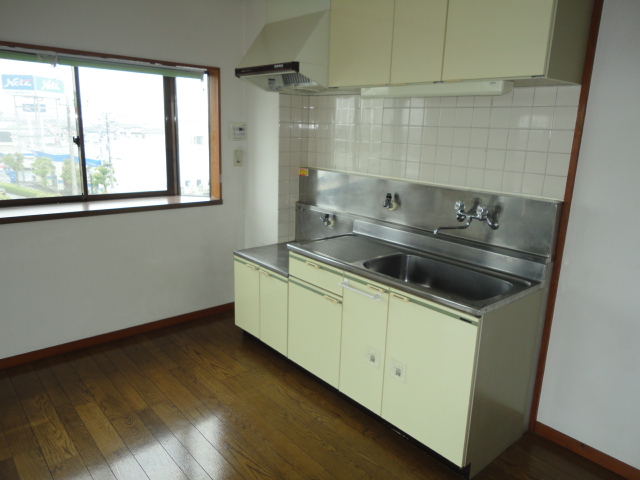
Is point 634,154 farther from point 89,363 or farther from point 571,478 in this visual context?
point 89,363

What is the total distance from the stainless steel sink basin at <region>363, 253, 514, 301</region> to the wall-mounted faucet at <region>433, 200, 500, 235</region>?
0.73 feet

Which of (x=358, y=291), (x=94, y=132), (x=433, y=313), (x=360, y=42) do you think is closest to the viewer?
(x=433, y=313)

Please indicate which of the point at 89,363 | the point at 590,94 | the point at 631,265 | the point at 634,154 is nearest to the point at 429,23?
the point at 590,94

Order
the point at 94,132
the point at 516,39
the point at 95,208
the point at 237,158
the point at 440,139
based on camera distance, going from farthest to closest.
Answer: the point at 237,158
the point at 94,132
the point at 95,208
the point at 440,139
the point at 516,39

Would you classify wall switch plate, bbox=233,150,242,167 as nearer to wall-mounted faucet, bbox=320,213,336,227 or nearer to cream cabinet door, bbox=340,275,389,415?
wall-mounted faucet, bbox=320,213,336,227

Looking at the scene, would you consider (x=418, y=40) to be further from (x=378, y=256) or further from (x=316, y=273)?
(x=316, y=273)

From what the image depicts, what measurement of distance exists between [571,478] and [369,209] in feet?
6.12

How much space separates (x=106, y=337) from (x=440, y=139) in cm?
276

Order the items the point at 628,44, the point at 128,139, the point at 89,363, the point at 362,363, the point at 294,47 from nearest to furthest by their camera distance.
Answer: the point at 628,44 → the point at 362,363 → the point at 294,47 → the point at 89,363 → the point at 128,139

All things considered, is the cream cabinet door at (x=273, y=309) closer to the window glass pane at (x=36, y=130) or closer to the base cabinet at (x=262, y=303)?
the base cabinet at (x=262, y=303)

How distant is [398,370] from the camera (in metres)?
2.32

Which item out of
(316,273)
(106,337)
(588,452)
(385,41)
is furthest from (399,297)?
(106,337)

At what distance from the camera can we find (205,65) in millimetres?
3545

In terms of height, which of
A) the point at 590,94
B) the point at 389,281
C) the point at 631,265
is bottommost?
the point at 389,281
